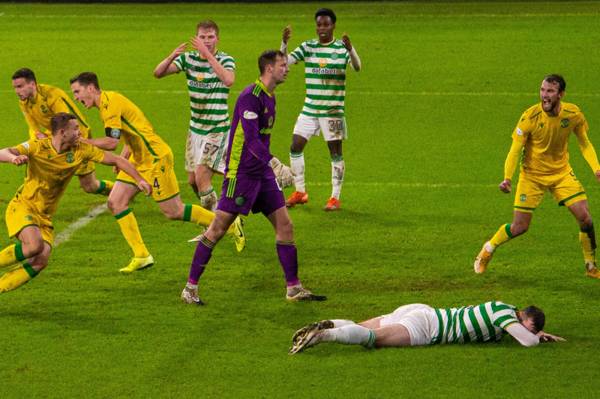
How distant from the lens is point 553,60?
85.1ft

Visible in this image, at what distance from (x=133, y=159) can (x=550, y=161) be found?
4.26 metres

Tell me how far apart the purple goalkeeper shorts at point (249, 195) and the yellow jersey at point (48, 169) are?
1.21 meters

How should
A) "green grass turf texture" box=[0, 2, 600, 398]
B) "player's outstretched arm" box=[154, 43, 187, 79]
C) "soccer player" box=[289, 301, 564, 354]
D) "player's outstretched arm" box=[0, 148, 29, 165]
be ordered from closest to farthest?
"green grass turf texture" box=[0, 2, 600, 398]
"soccer player" box=[289, 301, 564, 354]
"player's outstretched arm" box=[0, 148, 29, 165]
"player's outstretched arm" box=[154, 43, 187, 79]

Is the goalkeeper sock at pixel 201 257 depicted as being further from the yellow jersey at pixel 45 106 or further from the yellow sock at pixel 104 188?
the yellow sock at pixel 104 188

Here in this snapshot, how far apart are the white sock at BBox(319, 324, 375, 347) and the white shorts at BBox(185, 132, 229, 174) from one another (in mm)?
4451

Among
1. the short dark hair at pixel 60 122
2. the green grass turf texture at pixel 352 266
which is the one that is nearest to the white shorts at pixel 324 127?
the green grass turf texture at pixel 352 266

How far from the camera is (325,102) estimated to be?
15703 millimetres

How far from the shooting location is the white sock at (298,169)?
15.7m

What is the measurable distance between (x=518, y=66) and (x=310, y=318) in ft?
51.0

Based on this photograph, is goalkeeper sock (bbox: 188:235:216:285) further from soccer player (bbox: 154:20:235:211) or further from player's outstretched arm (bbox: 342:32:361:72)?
→ player's outstretched arm (bbox: 342:32:361:72)

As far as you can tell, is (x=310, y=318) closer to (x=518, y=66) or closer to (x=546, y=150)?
(x=546, y=150)

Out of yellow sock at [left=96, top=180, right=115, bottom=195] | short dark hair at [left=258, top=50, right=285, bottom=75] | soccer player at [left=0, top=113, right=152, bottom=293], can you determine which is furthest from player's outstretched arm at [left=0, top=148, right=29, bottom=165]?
yellow sock at [left=96, top=180, right=115, bottom=195]

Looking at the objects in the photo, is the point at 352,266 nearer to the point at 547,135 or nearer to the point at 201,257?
the point at 201,257

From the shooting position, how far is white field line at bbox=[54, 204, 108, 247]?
1416cm
